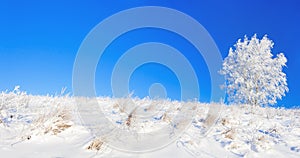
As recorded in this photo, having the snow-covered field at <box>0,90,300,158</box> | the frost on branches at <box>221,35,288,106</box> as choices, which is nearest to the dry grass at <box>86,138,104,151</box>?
the snow-covered field at <box>0,90,300,158</box>

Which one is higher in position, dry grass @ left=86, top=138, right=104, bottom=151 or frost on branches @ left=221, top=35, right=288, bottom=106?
frost on branches @ left=221, top=35, right=288, bottom=106

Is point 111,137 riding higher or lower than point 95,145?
higher

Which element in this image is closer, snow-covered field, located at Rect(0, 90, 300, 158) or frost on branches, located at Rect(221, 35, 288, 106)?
snow-covered field, located at Rect(0, 90, 300, 158)

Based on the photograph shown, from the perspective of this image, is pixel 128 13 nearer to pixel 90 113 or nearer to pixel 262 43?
pixel 90 113

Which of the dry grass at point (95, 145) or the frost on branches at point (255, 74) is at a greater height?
the frost on branches at point (255, 74)

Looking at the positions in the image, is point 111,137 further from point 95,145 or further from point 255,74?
point 255,74

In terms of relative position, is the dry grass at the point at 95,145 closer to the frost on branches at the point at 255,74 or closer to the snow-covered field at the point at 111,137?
the snow-covered field at the point at 111,137

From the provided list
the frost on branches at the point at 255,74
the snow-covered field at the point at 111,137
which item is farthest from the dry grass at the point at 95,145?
the frost on branches at the point at 255,74

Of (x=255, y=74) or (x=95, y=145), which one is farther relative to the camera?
(x=255, y=74)

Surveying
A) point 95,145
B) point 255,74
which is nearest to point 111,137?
point 95,145

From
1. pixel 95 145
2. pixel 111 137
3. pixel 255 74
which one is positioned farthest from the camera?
pixel 255 74

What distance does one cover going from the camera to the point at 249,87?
93.8ft

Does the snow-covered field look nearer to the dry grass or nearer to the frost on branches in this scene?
the dry grass

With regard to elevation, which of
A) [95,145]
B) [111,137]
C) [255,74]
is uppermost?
[255,74]
